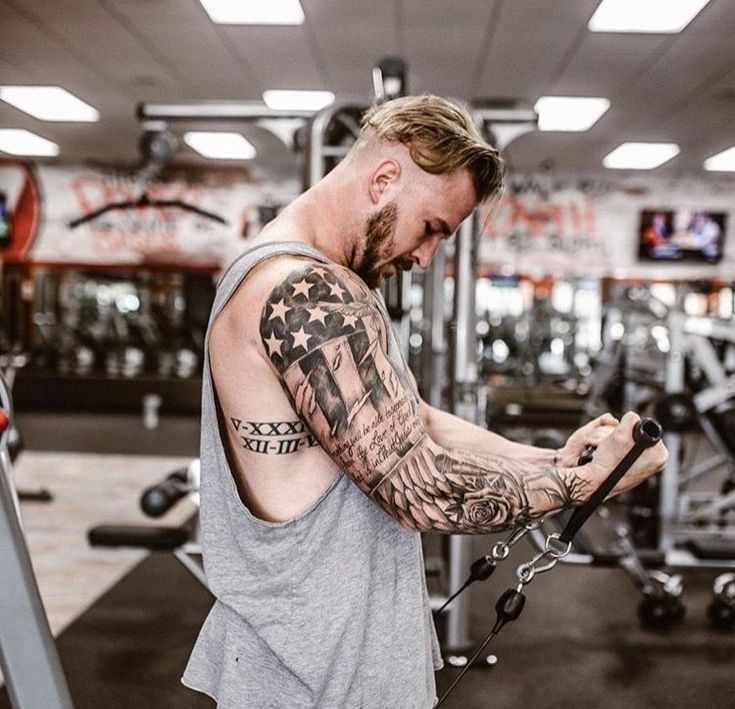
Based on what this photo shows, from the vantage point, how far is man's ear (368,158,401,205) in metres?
1.09

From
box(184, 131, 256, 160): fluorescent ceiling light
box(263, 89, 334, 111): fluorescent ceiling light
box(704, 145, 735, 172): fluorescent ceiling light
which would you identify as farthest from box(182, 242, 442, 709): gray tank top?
box(704, 145, 735, 172): fluorescent ceiling light

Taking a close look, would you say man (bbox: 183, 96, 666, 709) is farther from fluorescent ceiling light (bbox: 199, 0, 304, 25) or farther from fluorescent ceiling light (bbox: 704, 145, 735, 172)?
fluorescent ceiling light (bbox: 704, 145, 735, 172)

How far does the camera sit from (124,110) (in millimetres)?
6805

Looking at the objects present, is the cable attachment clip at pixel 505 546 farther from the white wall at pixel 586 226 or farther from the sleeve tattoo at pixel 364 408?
the white wall at pixel 586 226

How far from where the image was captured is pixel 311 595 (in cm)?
105

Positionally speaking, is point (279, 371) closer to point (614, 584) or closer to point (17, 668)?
point (17, 668)

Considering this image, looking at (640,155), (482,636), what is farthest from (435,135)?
(640,155)

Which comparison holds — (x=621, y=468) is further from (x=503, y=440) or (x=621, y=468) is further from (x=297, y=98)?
(x=297, y=98)

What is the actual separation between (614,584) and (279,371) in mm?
3451

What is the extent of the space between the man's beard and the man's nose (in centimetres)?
6

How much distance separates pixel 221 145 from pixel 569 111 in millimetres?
3615

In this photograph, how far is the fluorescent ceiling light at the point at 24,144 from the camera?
25.5 ft

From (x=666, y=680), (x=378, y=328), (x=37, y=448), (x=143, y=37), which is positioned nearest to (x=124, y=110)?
(x=143, y=37)

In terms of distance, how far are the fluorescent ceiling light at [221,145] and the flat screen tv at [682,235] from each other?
4565 millimetres
